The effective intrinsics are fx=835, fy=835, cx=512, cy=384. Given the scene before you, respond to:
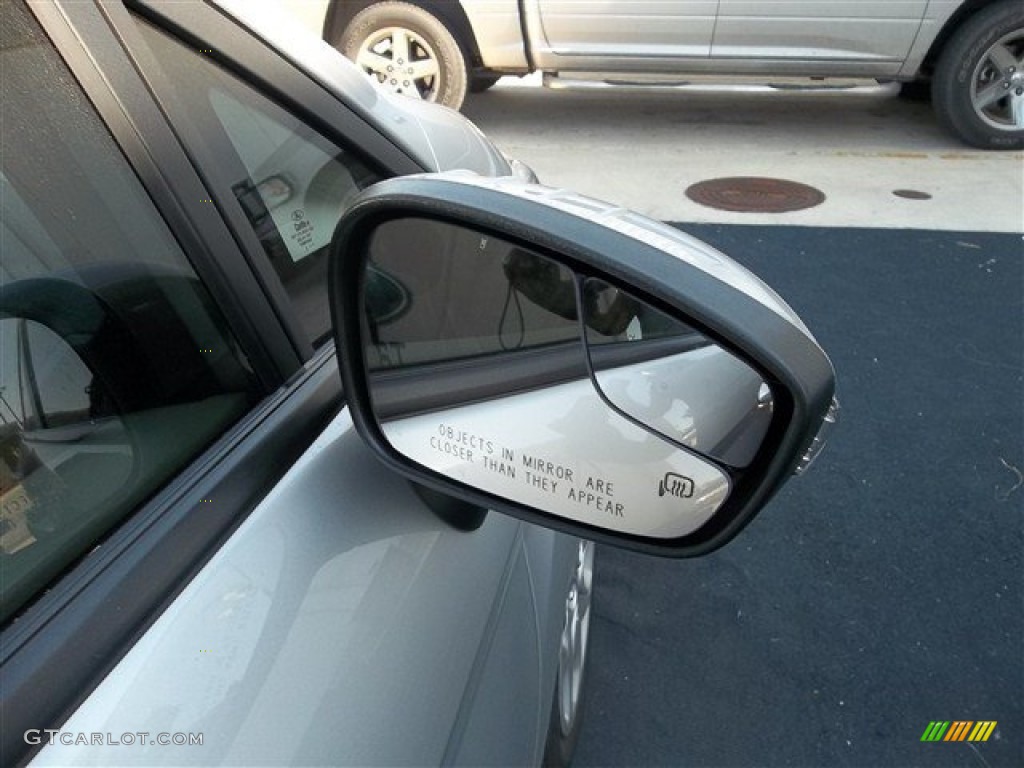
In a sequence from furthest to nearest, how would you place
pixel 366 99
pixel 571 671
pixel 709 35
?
1. pixel 709 35
2. pixel 571 671
3. pixel 366 99

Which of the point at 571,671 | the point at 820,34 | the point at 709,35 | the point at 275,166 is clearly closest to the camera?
the point at 275,166

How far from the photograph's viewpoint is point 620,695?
238cm

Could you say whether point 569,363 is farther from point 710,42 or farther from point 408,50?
point 408,50

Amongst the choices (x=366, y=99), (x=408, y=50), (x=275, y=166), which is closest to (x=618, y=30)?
(x=408, y=50)

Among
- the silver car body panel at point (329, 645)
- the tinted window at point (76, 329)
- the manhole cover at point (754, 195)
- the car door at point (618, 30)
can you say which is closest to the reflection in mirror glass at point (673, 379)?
the silver car body panel at point (329, 645)

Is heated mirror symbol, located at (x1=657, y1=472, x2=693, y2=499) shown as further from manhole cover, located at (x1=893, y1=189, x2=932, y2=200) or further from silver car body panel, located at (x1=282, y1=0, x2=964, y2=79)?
silver car body panel, located at (x1=282, y1=0, x2=964, y2=79)

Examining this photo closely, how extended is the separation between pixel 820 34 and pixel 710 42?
0.83 meters

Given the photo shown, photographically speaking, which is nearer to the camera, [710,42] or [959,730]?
[959,730]

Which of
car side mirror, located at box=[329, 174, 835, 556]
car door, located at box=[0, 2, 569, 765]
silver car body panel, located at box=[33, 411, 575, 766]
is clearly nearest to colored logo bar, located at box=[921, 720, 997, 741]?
silver car body panel, located at box=[33, 411, 575, 766]

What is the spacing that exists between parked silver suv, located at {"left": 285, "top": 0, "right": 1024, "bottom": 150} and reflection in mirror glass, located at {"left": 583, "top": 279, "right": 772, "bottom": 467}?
635cm

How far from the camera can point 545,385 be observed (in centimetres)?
99

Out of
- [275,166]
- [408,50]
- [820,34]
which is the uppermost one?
[275,166]

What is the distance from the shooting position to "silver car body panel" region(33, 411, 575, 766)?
765 millimetres

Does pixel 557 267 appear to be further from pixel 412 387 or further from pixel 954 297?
pixel 954 297
